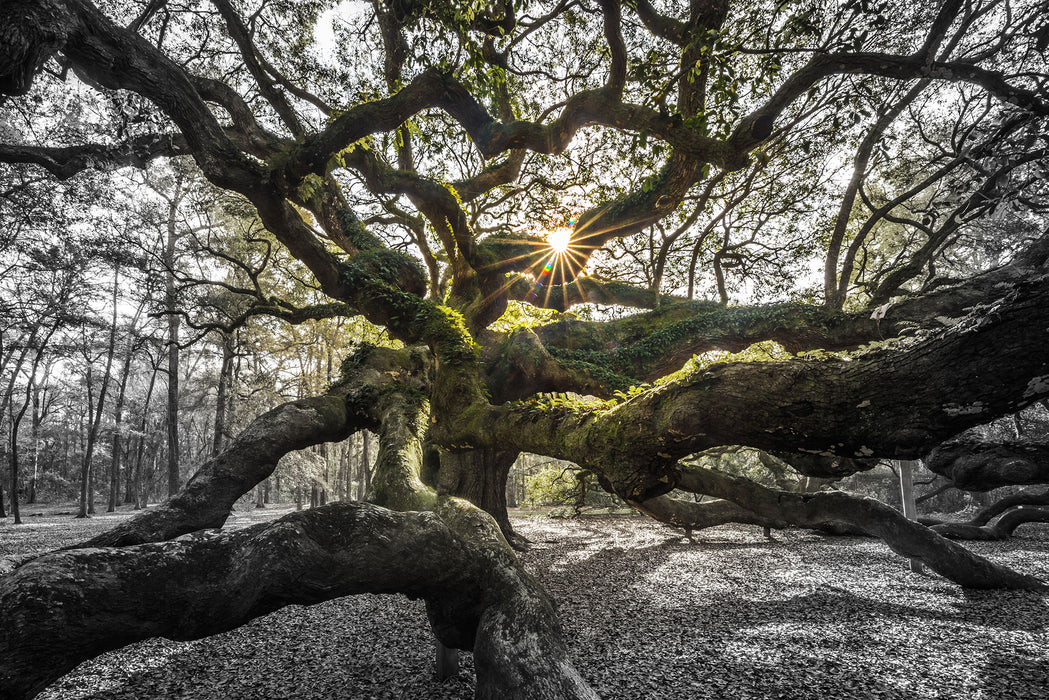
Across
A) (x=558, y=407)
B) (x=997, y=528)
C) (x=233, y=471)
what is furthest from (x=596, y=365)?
(x=997, y=528)

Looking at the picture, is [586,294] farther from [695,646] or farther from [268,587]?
[268,587]

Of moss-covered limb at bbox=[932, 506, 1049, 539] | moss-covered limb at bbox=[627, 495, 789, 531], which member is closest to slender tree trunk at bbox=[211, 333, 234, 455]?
moss-covered limb at bbox=[627, 495, 789, 531]

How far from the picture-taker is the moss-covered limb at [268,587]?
1.64m

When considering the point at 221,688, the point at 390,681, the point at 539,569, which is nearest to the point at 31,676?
the point at 221,688

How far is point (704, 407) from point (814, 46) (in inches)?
202

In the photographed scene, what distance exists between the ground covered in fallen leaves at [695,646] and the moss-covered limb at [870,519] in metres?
0.27

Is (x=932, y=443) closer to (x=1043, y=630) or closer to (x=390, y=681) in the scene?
(x=1043, y=630)

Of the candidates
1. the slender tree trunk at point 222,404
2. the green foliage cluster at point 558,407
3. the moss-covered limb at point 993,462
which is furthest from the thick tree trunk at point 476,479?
the slender tree trunk at point 222,404

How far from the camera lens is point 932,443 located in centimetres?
233

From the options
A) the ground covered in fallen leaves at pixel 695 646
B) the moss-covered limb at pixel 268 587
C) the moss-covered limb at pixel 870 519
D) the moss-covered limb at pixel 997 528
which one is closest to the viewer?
the moss-covered limb at pixel 268 587

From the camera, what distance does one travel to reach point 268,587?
2020mm

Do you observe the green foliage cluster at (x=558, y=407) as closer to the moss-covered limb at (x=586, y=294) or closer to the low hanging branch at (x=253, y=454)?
the low hanging branch at (x=253, y=454)

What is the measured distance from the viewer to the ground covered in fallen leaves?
3.03 metres

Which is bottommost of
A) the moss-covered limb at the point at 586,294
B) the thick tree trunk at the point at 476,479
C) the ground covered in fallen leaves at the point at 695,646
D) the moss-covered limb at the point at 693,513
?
Answer: the ground covered in fallen leaves at the point at 695,646
